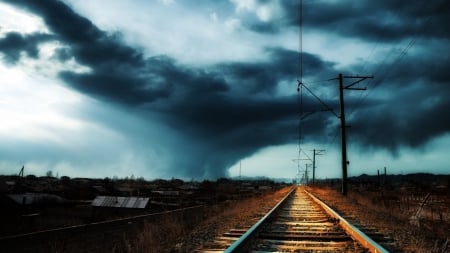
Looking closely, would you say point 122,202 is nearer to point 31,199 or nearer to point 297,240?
point 31,199

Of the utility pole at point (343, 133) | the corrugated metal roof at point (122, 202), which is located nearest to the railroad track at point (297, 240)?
the utility pole at point (343, 133)

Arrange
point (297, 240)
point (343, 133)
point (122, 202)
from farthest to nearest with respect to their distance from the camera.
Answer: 1. point (122, 202)
2. point (343, 133)
3. point (297, 240)

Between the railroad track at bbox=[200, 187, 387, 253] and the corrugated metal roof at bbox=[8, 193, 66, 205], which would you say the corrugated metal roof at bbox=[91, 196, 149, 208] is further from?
the railroad track at bbox=[200, 187, 387, 253]

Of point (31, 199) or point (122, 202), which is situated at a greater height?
point (31, 199)

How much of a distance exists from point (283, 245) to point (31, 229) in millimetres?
23035

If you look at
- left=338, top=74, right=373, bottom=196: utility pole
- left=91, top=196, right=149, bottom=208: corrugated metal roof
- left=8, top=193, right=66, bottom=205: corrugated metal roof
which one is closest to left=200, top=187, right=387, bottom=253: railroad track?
left=338, top=74, right=373, bottom=196: utility pole

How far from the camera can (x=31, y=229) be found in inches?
988

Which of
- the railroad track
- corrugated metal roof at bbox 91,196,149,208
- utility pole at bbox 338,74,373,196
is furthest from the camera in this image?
corrugated metal roof at bbox 91,196,149,208

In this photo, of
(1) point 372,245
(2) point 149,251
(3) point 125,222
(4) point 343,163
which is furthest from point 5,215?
(1) point 372,245

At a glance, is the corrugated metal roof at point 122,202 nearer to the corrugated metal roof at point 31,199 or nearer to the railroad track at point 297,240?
the corrugated metal roof at point 31,199

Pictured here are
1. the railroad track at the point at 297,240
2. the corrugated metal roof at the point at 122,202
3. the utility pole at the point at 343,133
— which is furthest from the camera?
the corrugated metal roof at the point at 122,202

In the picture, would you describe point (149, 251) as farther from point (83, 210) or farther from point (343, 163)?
point (83, 210)

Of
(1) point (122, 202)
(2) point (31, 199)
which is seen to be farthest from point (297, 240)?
(2) point (31, 199)

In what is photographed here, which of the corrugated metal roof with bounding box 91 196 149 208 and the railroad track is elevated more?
the railroad track
